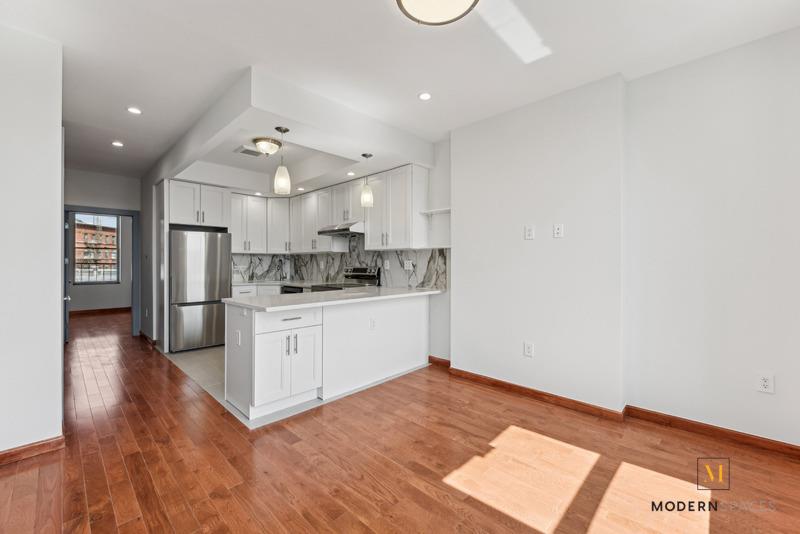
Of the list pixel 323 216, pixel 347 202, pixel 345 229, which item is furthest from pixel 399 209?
pixel 323 216

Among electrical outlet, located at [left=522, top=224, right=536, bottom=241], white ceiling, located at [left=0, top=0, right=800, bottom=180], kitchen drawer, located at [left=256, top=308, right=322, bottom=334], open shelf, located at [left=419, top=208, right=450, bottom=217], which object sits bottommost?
kitchen drawer, located at [left=256, top=308, right=322, bottom=334]

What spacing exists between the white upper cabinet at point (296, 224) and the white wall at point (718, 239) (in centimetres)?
457

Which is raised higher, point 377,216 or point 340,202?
point 340,202

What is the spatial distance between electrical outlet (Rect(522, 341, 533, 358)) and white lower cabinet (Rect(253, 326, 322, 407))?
1838mm

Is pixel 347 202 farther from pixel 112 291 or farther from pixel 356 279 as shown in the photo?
pixel 112 291

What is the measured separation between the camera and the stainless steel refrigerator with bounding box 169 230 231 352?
4.72 metres

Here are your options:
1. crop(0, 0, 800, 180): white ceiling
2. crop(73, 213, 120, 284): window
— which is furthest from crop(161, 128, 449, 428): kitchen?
crop(73, 213, 120, 284): window

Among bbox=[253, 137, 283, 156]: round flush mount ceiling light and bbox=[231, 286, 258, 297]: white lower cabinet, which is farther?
bbox=[231, 286, 258, 297]: white lower cabinet

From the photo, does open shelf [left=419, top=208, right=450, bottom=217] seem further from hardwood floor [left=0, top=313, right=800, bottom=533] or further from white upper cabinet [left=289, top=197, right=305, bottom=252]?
white upper cabinet [left=289, top=197, right=305, bottom=252]

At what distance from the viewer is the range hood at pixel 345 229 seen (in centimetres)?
455

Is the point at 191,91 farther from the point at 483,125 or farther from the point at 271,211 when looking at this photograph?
the point at 271,211

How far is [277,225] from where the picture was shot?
5.99 metres

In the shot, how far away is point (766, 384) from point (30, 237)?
15.7ft

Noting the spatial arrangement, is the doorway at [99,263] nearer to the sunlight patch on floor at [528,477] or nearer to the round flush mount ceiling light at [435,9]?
the round flush mount ceiling light at [435,9]
